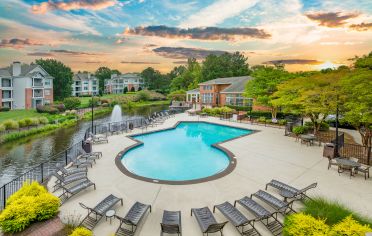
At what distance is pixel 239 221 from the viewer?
21.4ft

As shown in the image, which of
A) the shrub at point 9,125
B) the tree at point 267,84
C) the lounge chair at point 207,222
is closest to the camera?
the lounge chair at point 207,222

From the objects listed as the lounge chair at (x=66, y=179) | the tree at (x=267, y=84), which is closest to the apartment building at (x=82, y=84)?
the tree at (x=267, y=84)

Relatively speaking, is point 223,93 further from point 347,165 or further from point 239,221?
point 239,221

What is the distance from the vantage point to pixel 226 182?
10000 mm

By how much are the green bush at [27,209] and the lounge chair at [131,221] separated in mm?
2538

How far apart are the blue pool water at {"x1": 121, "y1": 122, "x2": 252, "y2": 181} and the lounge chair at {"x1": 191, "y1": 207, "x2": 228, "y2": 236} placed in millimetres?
4695

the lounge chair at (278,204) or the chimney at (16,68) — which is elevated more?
the chimney at (16,68)

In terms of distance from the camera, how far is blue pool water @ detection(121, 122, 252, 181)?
1259 cm

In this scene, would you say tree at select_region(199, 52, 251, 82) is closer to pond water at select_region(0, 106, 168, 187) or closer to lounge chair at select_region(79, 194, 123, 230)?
pond water at select_region(0, 106, 168, 187)

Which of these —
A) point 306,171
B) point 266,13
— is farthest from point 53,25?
point 306,171

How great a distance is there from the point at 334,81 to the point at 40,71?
53749 mm

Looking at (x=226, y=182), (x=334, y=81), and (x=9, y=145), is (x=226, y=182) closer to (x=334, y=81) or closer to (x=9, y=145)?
(x=334, y=81)

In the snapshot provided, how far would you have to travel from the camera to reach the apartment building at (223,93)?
128 ft

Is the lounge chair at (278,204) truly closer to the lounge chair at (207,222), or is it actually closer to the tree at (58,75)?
the lounge chair at (207,222)
